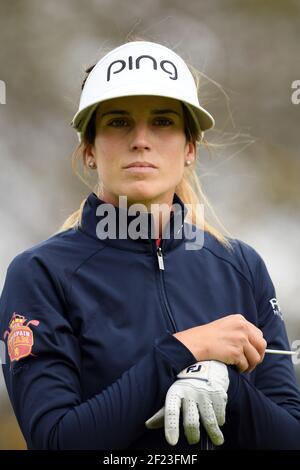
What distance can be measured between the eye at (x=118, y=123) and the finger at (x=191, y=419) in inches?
22.2

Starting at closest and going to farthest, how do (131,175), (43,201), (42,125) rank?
(131,175), (43,201), (42,125)

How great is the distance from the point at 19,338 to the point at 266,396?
49 cm

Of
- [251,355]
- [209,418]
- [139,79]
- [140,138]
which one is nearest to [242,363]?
[251,355]

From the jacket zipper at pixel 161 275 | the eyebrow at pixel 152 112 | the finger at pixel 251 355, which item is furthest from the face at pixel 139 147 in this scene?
the finger at pixel 251 355

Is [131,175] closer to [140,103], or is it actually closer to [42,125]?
[140,103]

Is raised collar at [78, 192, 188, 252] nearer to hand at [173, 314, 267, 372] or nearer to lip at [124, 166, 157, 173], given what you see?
lip at [124, 166, 157, 173]

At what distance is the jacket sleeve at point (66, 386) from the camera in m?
1.59

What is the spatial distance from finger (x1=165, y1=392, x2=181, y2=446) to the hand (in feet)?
0.32

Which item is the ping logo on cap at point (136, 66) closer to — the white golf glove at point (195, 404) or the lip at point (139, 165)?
the lip at point (139, 165)

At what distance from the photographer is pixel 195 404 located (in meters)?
Answer: 1.60
